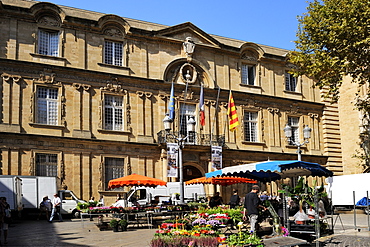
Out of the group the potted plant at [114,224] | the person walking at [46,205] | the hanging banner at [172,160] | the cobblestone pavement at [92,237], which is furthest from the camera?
the hanging banner at [172,160]

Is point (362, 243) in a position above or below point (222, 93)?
below

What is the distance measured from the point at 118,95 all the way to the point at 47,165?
6322mm

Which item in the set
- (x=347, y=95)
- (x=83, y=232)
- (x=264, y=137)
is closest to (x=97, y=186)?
(x=83, y=232)

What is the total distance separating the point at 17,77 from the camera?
2738cm

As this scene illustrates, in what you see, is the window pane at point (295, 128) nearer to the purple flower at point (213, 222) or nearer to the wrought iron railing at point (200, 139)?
the wrought iron railing at point (200, 139)

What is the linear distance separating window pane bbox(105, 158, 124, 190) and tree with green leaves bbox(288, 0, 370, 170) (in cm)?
1244

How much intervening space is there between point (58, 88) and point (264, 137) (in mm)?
15645

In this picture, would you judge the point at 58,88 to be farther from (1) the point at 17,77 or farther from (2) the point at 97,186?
(2) the point at 97,186

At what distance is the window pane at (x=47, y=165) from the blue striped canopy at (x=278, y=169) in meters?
10.5

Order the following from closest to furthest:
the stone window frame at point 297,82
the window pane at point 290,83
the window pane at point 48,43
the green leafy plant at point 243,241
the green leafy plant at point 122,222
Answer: the green leafy plant at point 243,241
the green leafy plant at point 122,222
the window pane at point 48,43
the stone window frame at point 297,82
the window pane at point 290,83

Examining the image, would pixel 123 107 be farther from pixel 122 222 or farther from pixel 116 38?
pixel 122 222

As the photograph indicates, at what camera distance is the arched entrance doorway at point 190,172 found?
3214 cm

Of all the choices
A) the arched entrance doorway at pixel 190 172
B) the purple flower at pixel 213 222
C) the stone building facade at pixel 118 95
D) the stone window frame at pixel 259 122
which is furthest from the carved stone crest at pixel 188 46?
the purple flower at pixel 213 222

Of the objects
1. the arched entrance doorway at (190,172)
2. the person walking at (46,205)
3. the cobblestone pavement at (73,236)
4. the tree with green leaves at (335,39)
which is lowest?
the cobblestone pavement at (73,236)
